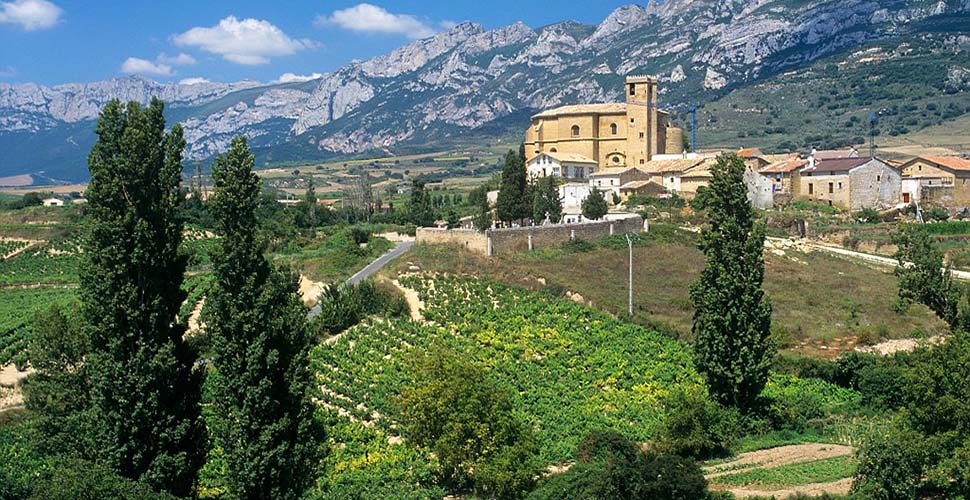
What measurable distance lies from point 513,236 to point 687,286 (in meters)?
9.41

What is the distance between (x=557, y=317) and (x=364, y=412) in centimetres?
1296

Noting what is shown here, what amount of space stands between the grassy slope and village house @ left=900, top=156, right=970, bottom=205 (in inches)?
783

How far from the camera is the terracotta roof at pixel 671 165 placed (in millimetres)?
72062

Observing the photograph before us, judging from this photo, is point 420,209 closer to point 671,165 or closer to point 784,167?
point 671,165

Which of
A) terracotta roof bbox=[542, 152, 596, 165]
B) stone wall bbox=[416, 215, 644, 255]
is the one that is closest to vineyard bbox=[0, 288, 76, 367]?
stone wall bbox=[416, 215, 644, 255]

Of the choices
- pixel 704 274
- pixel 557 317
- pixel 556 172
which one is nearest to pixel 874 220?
pixel 556 172

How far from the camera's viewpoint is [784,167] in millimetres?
75875

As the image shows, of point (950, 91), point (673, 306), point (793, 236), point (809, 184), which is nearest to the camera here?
point (673, 306)

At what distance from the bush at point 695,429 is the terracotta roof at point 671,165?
1766 inches

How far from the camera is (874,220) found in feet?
→ 221

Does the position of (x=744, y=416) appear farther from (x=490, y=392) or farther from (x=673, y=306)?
(x=673, y=306)

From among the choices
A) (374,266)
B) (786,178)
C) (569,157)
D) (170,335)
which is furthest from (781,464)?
(786,178)

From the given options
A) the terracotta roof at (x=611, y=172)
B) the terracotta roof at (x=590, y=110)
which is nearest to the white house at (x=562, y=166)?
the terracotta roof at (x=611, y=172)

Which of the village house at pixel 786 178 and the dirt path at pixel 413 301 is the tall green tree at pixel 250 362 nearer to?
the dirt path at pixel 413 301
